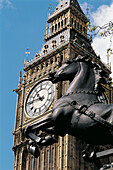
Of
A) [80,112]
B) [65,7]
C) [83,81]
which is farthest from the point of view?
[65,7]

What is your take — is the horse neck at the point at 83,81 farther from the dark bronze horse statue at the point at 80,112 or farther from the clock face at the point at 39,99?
the clock face at the point at 39,99

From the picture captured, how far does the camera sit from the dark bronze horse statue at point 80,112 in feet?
24.5

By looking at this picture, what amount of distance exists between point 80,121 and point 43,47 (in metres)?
38.1

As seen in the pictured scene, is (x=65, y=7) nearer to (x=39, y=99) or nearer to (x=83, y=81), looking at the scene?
(x=39, y=99)

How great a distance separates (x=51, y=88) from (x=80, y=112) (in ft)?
103

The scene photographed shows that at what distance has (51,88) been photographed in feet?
128

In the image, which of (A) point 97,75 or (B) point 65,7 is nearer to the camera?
(A) point 97,75

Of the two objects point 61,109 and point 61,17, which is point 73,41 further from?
point 61,109

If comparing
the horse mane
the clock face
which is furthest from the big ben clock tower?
the horse mane

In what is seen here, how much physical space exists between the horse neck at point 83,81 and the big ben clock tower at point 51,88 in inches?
1023

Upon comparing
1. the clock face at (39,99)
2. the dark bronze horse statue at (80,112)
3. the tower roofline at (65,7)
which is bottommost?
the dark bronze horse statue at (80,112)

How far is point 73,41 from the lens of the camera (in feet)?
138

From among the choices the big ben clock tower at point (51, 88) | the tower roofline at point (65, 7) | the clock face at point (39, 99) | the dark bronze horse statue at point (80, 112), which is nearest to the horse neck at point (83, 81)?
the dark bronze horse statue at point (80, 112)

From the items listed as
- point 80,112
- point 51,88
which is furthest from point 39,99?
point 80,112
